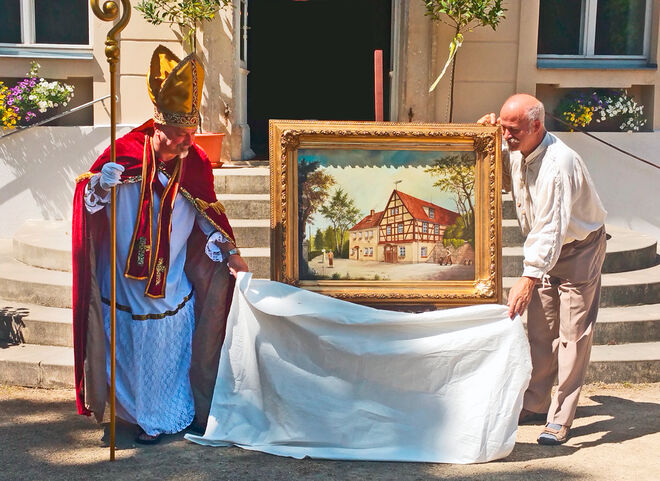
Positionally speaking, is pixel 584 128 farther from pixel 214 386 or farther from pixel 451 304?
pixel 214 386

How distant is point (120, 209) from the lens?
505 centimetres

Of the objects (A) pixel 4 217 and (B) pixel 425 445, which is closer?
(B) pixel 425 445

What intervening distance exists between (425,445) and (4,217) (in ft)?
18.2

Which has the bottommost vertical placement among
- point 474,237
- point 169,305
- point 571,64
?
point 169,305

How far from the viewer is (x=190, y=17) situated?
8.48 meters

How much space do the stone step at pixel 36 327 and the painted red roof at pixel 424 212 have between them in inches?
105

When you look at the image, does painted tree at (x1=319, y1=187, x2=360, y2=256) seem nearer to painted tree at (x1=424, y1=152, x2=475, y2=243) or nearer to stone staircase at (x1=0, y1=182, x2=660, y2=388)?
painted tree at (x1=424, y1=152, x2=475, y2=243)

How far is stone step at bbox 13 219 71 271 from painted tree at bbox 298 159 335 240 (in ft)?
9.54

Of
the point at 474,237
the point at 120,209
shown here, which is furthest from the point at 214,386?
the point at 474,237

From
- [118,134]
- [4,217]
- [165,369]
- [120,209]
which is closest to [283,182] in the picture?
[120,209]

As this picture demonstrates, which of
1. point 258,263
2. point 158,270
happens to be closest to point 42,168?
point 258,263

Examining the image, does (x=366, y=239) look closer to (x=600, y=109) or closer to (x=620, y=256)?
(x=620, y=256)

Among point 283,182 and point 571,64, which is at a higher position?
point 571,64

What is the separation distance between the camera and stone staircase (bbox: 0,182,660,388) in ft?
20.5
